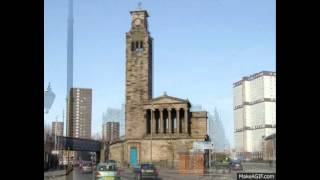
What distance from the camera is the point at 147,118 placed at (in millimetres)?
47719

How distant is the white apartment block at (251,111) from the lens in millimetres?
69062

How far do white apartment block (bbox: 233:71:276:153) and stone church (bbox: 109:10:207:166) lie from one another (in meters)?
22.2

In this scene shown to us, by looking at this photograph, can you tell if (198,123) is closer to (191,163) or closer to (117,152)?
(191,163)

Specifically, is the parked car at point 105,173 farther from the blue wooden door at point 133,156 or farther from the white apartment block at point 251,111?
the white apartment block at point 251,111

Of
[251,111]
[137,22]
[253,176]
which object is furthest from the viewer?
[251,111]

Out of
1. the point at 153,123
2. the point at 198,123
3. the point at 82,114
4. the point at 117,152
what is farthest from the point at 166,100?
the point at 82,114

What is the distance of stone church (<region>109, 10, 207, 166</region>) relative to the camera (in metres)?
46.8

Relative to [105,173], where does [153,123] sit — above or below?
above

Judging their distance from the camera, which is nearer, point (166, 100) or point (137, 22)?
point (166, 100)

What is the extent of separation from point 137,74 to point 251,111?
30836 mm

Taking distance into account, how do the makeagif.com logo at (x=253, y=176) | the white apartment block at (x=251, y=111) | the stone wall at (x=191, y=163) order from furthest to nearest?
the white apartment block at (x=251, y=111) < the stone wall at (x=191, y=163) < the makeagif.com logo at (x=253, y=176)

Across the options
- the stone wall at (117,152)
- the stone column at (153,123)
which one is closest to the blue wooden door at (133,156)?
the stone wall at (117,152)
